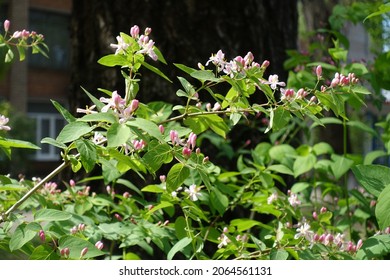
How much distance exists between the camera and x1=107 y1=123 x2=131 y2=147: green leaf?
3.53 ft

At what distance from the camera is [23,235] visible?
1.22 m

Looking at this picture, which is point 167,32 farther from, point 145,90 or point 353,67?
point 353,67

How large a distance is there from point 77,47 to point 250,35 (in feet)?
2.59

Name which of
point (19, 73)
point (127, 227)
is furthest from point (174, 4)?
point (19, 73)

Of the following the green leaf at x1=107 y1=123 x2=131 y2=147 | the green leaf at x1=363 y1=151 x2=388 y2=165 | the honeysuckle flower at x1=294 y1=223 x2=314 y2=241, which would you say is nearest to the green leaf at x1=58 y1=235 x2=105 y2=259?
the green leaf at x1=107 y1=123 x2=131 y2=147

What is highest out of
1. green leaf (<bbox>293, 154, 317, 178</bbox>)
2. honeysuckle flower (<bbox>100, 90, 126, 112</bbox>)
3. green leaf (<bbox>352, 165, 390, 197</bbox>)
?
honeysuckle flower (<bbox>100, 90, 126, 112</bbox>)

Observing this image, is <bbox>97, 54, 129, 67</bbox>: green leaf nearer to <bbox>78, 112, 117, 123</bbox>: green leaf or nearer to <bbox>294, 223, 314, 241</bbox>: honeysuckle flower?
<bbox>78, 112, 117, 123</bbox>: green leaf

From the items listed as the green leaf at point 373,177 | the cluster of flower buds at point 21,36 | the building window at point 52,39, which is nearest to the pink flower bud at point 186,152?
the green leaf at point 373,177

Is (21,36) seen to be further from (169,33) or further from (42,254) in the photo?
(169,33)

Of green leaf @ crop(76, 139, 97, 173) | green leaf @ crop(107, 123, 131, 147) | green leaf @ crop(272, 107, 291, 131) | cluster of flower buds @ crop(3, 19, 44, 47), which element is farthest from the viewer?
cluster of flower buds @ crop(3, 19, 44, 47)

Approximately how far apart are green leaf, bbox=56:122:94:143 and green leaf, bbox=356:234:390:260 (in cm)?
66

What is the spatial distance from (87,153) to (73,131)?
2.3 inches

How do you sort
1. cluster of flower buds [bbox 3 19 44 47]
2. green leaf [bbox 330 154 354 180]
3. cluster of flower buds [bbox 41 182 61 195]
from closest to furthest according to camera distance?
cluster of flower buds [bbox 3 19 44 47] → cluster of flower buds [bbox 41 182 61 195] → green leaf [bbox 330 154 354 180]
